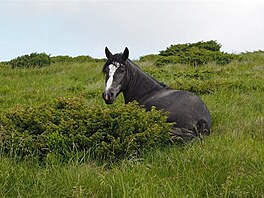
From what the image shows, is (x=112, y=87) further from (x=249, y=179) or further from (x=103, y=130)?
(x=249, y=179)

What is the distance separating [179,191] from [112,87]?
342cm

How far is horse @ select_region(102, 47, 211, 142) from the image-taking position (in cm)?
618

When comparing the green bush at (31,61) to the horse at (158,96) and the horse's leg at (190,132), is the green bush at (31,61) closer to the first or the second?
the horse at (158,96)

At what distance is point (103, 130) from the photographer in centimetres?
505

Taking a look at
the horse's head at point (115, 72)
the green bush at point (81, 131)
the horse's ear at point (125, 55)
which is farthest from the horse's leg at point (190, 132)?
the horse's ear at point (125, 55)

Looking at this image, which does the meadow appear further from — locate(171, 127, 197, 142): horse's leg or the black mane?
the black mane

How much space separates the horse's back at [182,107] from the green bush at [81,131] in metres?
0.83

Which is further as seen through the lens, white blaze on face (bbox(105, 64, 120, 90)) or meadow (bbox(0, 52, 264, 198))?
white blaze on face (bbox(105, 64, 120, 90))

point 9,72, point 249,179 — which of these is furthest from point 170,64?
point 249,179

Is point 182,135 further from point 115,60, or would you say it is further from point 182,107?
point 115,60

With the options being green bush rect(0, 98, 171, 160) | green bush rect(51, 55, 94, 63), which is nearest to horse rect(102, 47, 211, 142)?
green bush rect(0, 98, 171, 160)

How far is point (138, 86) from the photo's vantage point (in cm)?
775

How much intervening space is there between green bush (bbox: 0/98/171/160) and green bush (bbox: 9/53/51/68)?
12808mm

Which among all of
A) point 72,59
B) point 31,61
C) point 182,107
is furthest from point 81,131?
point 72,59
